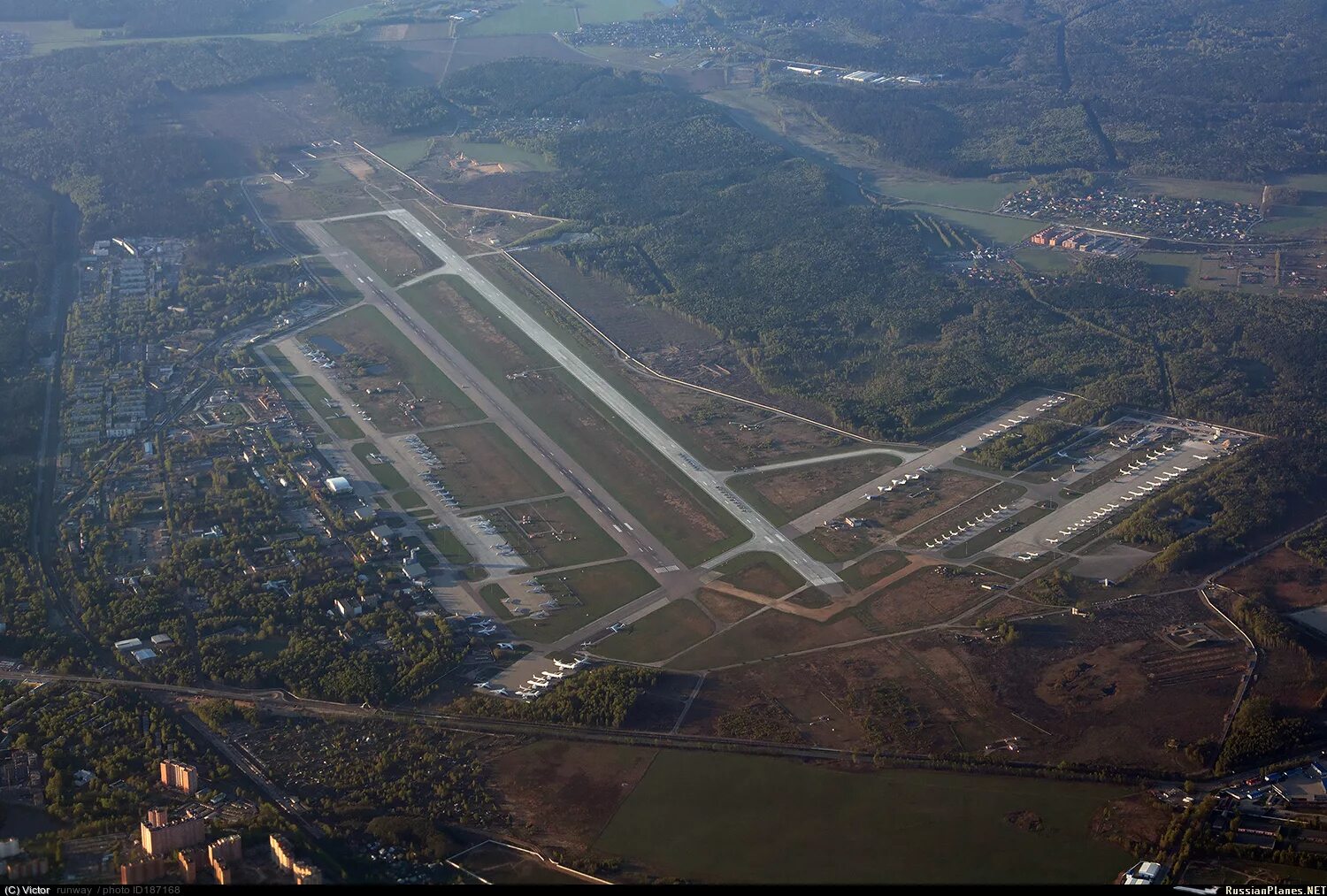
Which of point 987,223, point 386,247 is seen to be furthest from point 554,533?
point 987,223

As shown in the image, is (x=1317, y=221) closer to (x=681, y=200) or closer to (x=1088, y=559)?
(x=681, y=200)

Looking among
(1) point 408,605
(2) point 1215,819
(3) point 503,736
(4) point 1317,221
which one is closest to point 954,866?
(2) point 1215,819

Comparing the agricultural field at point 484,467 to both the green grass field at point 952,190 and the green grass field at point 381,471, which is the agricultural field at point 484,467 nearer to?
the green grass field at point 381,471

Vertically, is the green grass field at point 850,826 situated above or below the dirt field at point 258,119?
below

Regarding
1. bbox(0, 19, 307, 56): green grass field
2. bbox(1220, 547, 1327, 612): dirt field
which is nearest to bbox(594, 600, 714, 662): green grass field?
bbox(1220, 547, 1327, 612): dirt field

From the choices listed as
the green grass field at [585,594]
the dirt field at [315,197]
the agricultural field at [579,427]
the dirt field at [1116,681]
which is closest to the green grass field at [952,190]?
the agricultural field at [579,427]

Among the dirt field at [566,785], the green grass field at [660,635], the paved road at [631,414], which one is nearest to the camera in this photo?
the dirt field at [566,785]

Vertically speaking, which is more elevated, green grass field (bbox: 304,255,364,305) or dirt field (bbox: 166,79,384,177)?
dirt field (bbox: 166,79,384,177)

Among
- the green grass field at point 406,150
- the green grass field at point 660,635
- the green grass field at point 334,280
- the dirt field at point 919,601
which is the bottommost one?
the green grass field at point 660,635

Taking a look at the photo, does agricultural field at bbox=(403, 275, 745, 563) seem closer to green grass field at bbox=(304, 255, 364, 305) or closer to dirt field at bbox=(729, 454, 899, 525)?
dirt field at bbox=(729, 454, 899, 525)
